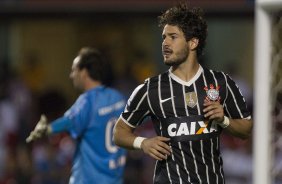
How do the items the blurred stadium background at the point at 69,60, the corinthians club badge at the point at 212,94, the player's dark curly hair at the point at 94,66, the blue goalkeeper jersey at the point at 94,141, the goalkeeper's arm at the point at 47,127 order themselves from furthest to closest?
the blurred stadium background at the point at 69,60
the player's dark curly hair at the point at 94,66
the blue goalkeeper jersey at the point at 94,141
the goalkeeper's arm at the point at 47,127
the corinthians club badge at the point at 212,94

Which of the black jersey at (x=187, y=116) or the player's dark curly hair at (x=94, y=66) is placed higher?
the player's dark curly hair at (x=94, y=66)

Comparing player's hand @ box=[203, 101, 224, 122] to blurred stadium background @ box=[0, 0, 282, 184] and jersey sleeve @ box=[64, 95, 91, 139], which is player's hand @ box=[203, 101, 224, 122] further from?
blurred stadium background @ box=[0, 0, 282, 184]

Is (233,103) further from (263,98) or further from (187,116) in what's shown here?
(187,116)

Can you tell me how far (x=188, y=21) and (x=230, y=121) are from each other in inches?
26.9

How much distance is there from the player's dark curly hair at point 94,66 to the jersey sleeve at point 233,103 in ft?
6.84

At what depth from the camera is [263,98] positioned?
577 centimetres

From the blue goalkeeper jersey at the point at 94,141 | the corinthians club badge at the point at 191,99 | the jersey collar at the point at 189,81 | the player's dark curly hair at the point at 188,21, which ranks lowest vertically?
the blue goalkeeper jersey at the point at 94,141

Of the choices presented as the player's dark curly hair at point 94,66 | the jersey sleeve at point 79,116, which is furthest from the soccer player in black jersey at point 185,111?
the player's dark curly hair at point 94,66

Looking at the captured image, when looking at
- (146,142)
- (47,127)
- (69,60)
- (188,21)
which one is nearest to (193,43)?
(188,21)

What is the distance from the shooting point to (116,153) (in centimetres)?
755

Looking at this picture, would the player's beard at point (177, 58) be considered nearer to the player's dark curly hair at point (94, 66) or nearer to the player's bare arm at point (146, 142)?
the player's bare arm at point (146, 142)

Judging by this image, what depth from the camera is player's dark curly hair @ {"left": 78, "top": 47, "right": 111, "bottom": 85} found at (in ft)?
25.1

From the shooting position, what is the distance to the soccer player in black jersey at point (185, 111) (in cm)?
566

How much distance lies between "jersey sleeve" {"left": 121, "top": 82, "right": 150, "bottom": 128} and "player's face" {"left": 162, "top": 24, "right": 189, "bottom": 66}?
0.24 meters
